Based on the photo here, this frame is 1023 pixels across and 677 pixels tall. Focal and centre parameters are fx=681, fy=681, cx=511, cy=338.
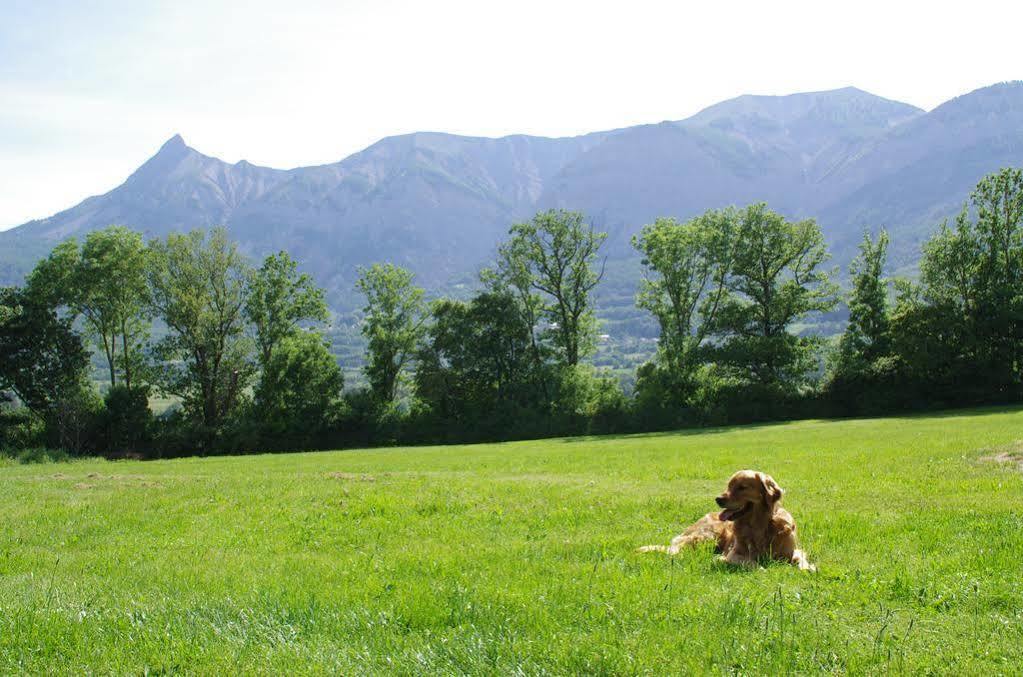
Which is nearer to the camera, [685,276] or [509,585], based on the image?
[509,585]

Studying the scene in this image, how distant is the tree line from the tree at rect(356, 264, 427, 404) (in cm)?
20

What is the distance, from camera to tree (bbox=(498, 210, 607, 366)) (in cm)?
6869

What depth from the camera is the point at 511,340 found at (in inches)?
2662

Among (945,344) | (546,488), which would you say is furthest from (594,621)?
(945,344)

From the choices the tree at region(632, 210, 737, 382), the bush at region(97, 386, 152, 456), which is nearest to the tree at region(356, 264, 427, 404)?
the bush at region(97, 386, 152, 456)

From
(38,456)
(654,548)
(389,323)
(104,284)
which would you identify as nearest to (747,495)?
(654,548)

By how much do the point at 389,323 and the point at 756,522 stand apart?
200ft

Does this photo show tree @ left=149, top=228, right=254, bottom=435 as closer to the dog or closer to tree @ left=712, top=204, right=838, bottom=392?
tree @ left=712, top=204, right=838, bottom=392

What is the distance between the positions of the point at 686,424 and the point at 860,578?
158ft

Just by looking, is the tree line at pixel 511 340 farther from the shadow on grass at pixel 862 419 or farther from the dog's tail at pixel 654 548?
the dog's tail at pixel 654 548

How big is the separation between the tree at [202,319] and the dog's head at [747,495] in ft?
195

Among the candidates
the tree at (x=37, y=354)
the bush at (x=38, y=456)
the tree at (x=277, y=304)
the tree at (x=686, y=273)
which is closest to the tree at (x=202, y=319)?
the tree at (x=277, y=304)

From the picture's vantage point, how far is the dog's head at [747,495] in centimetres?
859

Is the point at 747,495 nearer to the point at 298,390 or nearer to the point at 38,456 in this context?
the point at 38,456
